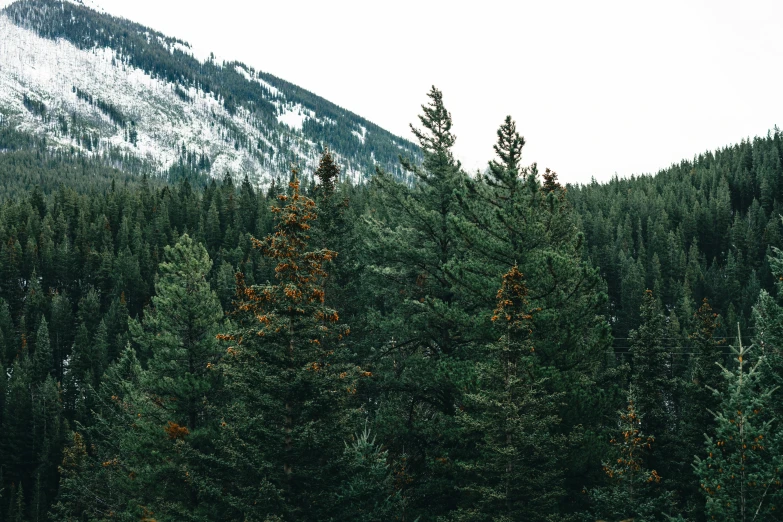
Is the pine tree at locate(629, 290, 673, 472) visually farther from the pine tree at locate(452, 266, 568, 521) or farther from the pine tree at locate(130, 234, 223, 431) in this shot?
the pine tree at locate(130, 234, 223, 431)

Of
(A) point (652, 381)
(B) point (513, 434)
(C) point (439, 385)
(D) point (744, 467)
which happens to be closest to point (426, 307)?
(C) point (439, 385)

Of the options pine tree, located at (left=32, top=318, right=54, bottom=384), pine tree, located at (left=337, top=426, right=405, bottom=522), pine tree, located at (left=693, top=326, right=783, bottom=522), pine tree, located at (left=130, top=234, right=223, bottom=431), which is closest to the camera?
pine tree, located at (left=693, top=326, right=783, bottom=522)

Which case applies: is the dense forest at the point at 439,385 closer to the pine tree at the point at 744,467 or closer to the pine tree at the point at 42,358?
the pine tree at the point at 744,467

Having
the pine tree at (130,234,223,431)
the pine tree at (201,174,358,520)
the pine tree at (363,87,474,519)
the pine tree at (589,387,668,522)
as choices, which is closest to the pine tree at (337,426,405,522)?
the pine tree at (201,174,358,520)

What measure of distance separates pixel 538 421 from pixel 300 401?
19.9ft

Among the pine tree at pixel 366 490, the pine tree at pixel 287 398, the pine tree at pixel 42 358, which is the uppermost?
the pine tree at pixel 42 358

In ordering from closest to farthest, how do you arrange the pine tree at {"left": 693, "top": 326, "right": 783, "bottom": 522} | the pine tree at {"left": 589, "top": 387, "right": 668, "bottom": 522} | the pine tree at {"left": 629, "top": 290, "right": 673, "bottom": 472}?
the pine tree at {"left": 693, "top": 326, "right": 783, "bottom": 522} < the pine tree at {"left": 589, "top": 387, "right": 668, "bottom": 522} < the pine tree at {"left": 629, "top": 290, "right": 673, "bottom": 472}

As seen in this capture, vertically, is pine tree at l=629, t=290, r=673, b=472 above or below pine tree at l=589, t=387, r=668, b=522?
above

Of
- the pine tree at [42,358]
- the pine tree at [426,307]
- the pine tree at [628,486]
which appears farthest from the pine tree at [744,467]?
the pine tree at [42,358]

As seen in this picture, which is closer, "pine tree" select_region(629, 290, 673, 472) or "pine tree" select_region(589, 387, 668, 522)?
"pine tree" select_region(589, 387, 668, 522)

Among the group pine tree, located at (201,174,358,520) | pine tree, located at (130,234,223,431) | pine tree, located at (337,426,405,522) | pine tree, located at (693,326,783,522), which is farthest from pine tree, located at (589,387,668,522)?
pine tree, located at (130,234,223,431)

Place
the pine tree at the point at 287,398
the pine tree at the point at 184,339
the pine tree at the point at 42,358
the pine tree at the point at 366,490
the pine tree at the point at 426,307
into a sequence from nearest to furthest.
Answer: the pine tree at the point at 287,398 < the pine tree at the point at 366,490 < the pine tree at the point at 426,307 < the pine tree at the point at 184,339 < the pine tree at the point at 42,358

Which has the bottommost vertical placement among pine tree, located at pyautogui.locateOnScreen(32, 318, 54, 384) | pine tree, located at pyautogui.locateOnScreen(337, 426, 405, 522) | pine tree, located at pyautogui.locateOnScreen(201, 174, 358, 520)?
pine tree, located at pyautogui.locateOnScreen(337, 426, 405, 522)

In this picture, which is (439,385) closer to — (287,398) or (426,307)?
(426,307)
